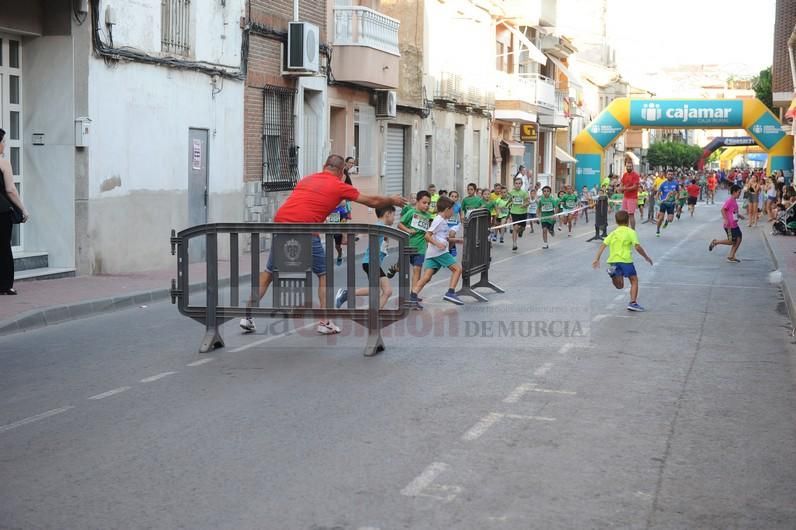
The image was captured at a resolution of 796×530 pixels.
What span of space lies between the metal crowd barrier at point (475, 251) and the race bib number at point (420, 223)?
1.04 m

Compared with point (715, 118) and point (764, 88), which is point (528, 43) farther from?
point (764, 88)

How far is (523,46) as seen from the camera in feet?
159

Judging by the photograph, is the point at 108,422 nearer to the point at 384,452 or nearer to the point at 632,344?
the point at 384,452

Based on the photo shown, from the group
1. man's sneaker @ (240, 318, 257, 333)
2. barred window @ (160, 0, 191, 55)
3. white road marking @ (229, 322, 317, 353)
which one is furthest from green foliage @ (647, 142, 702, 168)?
man's sneaker @ (240, 318, 257, 333)

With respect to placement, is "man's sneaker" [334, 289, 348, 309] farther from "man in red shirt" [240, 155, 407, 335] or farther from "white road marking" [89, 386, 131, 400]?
"white road marking" [89, 386, 131, 400]

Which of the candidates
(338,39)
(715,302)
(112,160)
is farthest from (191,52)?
(715,302)

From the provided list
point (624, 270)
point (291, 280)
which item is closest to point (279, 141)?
point (624, 270)

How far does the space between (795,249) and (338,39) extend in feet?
37.9

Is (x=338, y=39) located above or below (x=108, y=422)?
above

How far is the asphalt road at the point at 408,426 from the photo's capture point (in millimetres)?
5496

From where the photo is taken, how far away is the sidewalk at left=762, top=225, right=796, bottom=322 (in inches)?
582

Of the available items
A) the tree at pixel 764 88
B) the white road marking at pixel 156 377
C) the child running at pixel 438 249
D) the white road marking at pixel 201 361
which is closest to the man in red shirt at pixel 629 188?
the child running at pixel 438 249

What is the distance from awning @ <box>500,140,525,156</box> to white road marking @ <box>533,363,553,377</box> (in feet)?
123

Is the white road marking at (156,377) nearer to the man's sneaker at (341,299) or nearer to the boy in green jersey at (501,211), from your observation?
the man's sneaker at (341,299)
